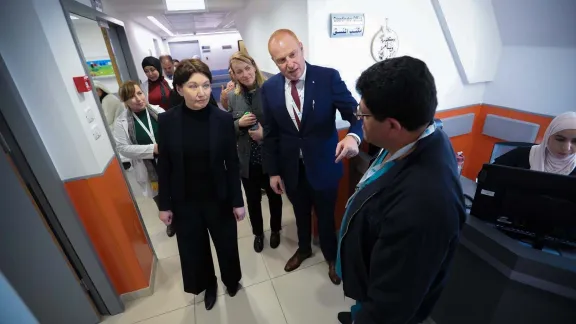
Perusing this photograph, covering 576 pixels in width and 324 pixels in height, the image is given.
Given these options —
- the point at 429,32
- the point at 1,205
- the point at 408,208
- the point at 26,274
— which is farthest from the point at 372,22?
the point at 26,274

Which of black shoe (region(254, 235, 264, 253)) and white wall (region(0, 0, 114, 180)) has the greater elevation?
white wall (region(0, 0, 114, 180))

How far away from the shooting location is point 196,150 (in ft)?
4.74

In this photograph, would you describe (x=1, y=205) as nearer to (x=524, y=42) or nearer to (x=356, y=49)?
(x=356, y=49)

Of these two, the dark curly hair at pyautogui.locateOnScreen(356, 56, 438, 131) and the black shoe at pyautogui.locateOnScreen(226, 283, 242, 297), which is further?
the black shoe at pyautogui.locateOnScreen(226, 283, 242, 297)

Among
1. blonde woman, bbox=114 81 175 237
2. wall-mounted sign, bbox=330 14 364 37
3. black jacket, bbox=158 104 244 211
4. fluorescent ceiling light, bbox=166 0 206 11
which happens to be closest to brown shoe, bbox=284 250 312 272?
black jacket, bbox=158 104 244 211

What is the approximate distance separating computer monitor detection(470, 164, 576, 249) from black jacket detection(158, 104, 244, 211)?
1371mm

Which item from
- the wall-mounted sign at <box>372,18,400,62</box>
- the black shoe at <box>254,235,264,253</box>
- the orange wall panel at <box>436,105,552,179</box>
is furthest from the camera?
the orange wall panel at <box>436,105,552,179</box>

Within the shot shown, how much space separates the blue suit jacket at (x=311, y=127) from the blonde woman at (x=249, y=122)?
0.22m

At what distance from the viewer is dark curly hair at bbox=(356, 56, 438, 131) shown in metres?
0.68

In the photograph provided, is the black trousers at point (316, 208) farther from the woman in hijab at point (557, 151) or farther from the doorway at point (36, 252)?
the doorway at point (36, 252)

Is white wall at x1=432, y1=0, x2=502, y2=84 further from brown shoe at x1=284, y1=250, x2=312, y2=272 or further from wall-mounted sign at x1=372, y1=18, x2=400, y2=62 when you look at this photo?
brown shoe at x1=284, y1=250, x2=312, y2=272

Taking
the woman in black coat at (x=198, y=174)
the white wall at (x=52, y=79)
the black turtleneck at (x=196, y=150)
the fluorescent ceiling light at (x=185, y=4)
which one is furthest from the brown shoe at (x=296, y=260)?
the fluorescent ceiling light at (x=185, y=4)

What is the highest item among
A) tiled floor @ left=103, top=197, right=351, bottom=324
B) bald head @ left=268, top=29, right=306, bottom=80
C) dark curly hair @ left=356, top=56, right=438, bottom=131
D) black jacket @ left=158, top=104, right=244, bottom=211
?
bald head @ left=268, top=29, right=306, bottom=80

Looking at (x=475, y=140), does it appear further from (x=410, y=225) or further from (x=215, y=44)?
(x=215, y=44)
